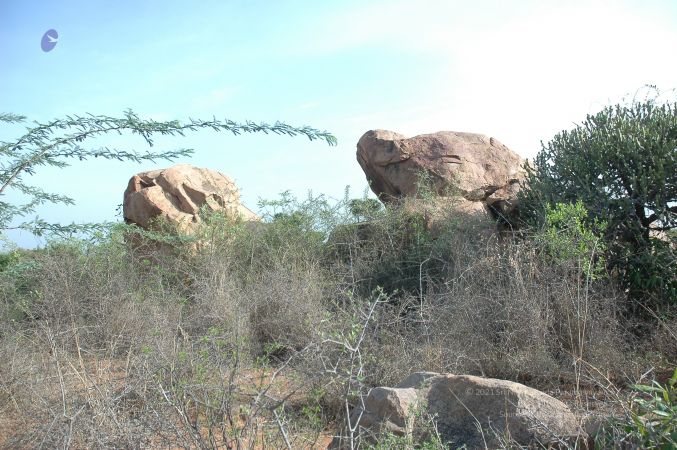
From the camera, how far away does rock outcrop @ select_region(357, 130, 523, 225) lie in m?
11.4

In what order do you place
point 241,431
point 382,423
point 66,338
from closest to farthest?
point 241,431, point 382,423, point 66,338

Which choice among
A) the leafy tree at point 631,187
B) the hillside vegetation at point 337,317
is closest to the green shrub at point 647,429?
the hillside vegetation at point 337,317

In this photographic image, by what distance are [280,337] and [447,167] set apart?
603cm

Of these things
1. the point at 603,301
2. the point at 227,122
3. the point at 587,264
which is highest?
the point at 227,122

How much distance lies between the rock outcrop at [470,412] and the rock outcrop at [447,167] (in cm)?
668

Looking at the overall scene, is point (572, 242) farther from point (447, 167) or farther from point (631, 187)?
point (447, 167)

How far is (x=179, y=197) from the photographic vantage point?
39.9 feet

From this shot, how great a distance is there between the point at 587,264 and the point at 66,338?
16.8 ft

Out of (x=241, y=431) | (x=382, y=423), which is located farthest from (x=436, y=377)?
(x=241, y=431)

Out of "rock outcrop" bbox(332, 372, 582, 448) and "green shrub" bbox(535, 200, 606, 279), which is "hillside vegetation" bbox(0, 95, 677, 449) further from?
"rock outcrop" bbox(332, 372, 582, 448)

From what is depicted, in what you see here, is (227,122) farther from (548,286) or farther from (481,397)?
(548,286)

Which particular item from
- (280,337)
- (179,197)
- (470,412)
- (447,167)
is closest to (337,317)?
(280,337)

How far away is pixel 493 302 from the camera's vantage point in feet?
22.4

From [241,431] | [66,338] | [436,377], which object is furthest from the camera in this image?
[66,338]
